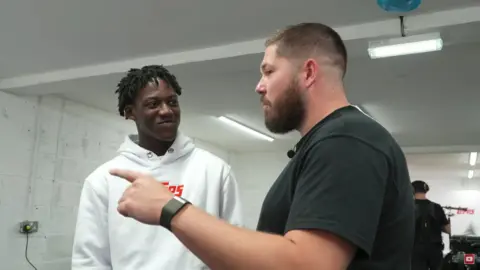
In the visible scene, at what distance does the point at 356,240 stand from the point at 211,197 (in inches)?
35.1

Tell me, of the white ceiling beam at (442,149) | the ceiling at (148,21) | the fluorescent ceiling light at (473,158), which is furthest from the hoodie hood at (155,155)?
the fluorescent ceiling light at (473,158)

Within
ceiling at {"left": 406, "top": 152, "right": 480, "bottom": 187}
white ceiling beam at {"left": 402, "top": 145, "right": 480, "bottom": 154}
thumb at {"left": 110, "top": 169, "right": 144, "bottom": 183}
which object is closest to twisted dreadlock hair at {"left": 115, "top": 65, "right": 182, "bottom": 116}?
thumb at {"left": 110, "top": 169, "right": 144, "bottom": 183}

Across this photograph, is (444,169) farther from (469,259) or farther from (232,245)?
(232,245)

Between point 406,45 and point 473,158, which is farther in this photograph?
point 473,158

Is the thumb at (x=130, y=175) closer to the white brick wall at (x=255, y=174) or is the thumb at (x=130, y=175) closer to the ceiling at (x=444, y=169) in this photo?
the white brick wall at (x=255, y=174)

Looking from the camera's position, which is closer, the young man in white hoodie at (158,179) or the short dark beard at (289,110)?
the short dark beard at (289,110)

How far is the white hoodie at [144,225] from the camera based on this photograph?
1.43 m

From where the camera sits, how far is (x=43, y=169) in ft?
14.4

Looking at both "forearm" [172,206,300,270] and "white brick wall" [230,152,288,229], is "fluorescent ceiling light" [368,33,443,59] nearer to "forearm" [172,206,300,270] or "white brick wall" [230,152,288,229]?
"forearm" [172,206,300,270]

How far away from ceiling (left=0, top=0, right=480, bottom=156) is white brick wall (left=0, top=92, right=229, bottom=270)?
0.24m

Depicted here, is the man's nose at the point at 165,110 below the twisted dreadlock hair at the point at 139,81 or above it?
below

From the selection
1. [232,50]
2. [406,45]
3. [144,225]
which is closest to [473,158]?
[406,45]

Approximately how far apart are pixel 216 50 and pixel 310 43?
2.32m

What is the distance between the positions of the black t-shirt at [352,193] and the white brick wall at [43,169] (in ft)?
12.7
